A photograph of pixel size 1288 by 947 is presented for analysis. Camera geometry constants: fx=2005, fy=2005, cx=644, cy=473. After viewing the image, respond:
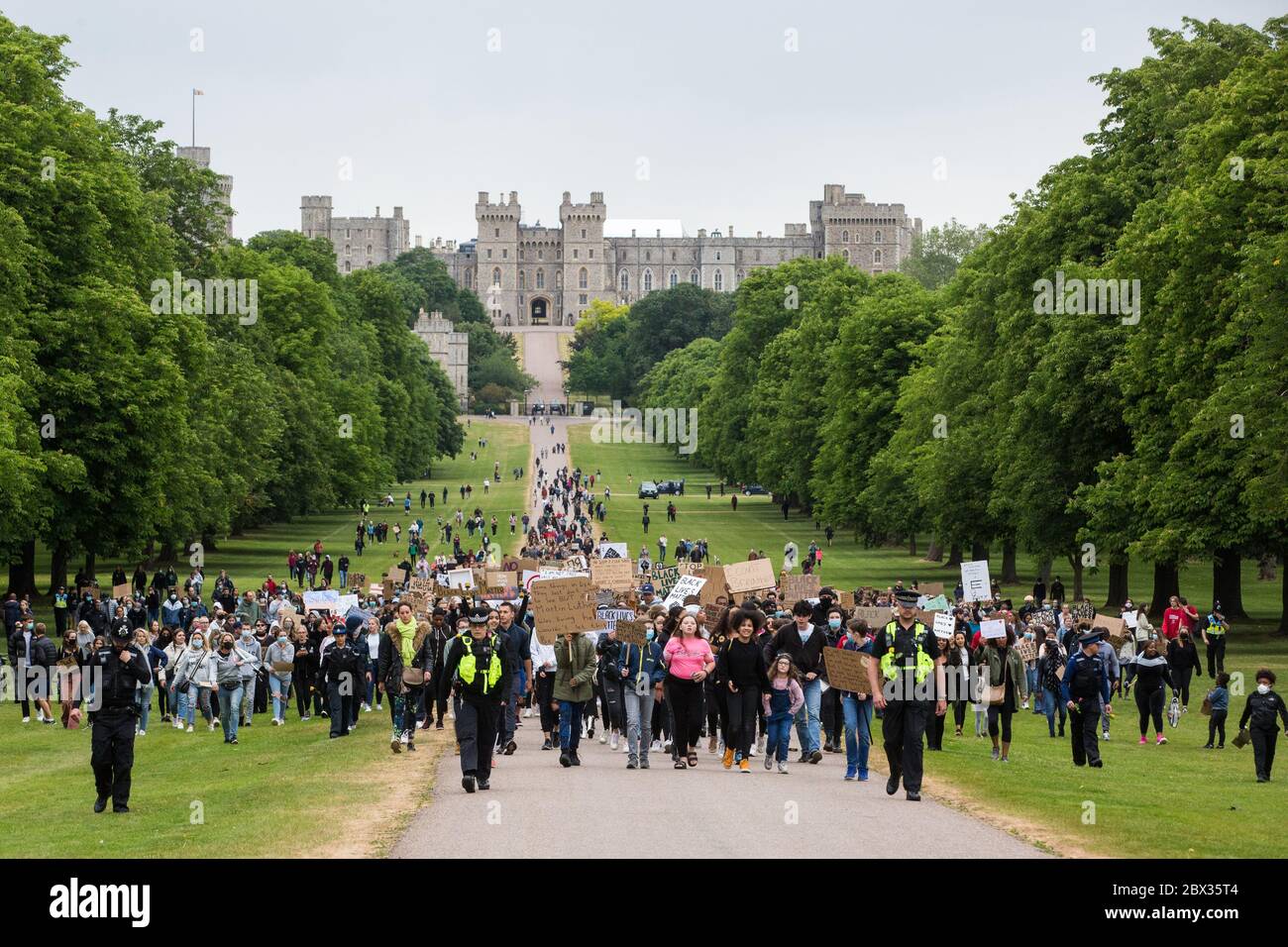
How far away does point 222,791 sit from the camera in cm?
1864

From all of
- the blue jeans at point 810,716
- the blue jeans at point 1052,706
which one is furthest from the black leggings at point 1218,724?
the blue jeans at point 810,716

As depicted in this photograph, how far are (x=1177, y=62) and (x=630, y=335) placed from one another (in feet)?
471

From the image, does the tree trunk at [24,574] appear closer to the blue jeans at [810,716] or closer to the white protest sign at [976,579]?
the white protest sign at [976,579]

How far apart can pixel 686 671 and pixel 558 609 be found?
6.45 ft

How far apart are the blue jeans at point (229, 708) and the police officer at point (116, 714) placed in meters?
Answer: 6.57

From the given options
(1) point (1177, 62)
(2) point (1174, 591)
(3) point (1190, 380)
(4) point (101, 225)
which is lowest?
(2) point (1174, 591)

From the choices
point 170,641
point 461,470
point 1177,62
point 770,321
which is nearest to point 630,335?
point 461,470

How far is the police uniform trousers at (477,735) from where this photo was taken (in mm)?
17250

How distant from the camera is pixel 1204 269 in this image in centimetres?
3738

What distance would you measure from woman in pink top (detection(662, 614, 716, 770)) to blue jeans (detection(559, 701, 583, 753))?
37.2 inches

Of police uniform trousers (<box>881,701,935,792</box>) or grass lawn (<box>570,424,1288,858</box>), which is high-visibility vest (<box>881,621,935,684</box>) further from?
grass lawn (<box>570,424,1288,858</box>)

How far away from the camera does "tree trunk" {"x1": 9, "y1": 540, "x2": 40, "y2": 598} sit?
44.1 metres
